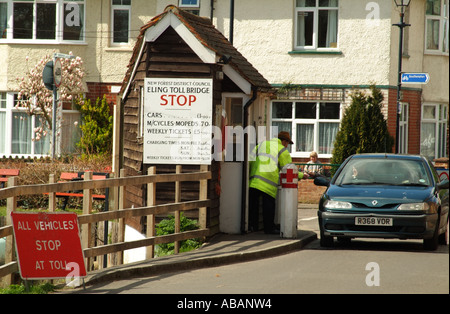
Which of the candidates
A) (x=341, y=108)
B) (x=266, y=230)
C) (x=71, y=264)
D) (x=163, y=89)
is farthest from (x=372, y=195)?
(x=341, y=108)

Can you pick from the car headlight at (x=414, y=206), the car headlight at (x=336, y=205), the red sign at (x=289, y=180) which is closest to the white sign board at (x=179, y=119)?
the red sign at (x=289, y=180)

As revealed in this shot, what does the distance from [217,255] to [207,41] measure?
13.1 feet

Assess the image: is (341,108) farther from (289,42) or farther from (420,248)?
(420,248)

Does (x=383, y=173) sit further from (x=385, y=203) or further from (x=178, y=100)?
(x=178, y=100)

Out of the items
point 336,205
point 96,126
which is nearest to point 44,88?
point 96,126

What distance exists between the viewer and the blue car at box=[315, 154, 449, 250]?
41.7 feet

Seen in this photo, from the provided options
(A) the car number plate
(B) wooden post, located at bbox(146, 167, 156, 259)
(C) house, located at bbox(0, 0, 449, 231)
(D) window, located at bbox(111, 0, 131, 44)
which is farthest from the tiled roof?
(D) window, located at bbox(111, 0, 131, 44)

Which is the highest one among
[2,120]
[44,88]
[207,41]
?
[207,41]

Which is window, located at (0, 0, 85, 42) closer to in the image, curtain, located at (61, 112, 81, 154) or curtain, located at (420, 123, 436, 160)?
curtain, located at (61, 112, 81, 154)

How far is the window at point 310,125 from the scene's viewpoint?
28.8 meters

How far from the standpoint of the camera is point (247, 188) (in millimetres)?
14742

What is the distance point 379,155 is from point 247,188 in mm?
2306

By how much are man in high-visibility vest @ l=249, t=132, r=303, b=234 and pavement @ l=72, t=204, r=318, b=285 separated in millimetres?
409

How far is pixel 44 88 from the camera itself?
29328 millimetres
